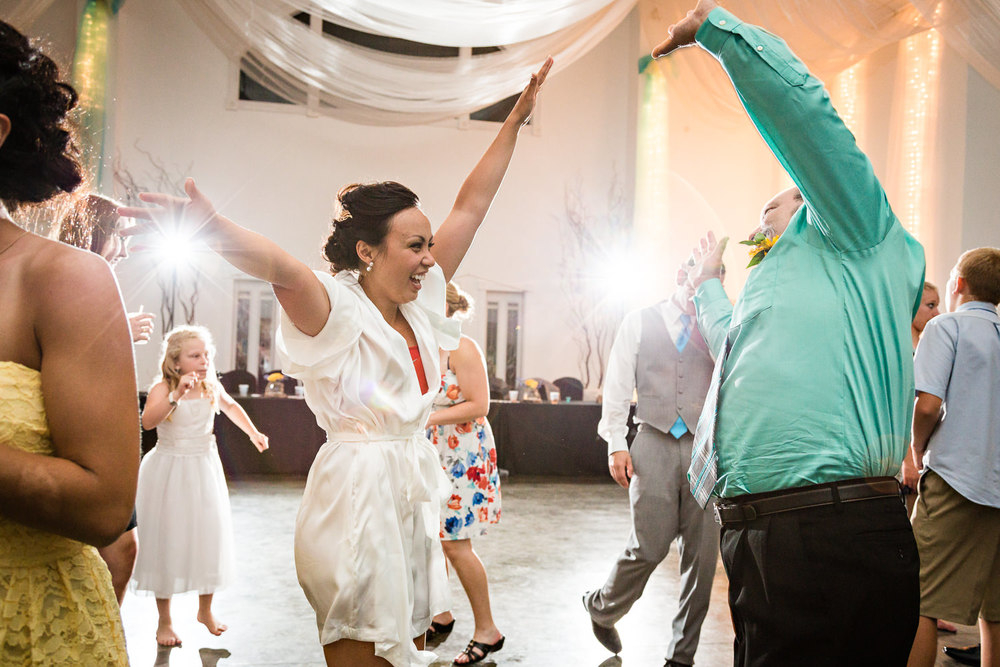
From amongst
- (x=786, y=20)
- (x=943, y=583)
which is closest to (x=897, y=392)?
(x=943, y=583)

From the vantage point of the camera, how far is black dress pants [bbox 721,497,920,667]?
142 cm

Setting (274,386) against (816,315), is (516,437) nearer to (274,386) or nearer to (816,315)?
(274,386)

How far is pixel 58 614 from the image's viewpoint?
986 millimetres

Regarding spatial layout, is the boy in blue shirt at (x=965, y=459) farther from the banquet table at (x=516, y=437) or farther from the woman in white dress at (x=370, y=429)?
the banquet table at (x=516, y=437)

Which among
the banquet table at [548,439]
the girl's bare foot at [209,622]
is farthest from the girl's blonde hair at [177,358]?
the banquet table at [548,439]

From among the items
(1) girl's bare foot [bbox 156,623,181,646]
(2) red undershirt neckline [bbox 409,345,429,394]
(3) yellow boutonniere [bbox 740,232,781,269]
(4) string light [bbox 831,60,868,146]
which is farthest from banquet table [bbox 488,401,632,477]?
(3) yellow boutonniere [bbox 740,232,781,269]

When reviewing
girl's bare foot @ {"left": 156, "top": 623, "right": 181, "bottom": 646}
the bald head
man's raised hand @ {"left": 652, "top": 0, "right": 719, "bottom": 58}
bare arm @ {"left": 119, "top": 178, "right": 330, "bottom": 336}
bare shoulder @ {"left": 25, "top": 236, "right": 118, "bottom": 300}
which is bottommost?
girl's bare foot @ {"left": 156, "top": 623, "right": 181, "bottom": 646}

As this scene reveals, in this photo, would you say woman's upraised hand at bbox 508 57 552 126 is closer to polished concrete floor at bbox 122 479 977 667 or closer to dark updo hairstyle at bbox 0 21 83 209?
dark updo hairstyle at bbox 0 21 83 209

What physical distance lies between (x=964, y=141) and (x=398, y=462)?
6.41 m

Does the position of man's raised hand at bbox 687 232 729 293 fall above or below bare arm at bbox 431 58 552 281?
below

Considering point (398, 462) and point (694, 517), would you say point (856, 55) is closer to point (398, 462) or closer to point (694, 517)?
point (694, 517)

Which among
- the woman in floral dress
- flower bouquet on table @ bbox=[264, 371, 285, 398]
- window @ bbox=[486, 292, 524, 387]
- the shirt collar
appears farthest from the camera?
window @ bbox=[486, 292, 524, 387]

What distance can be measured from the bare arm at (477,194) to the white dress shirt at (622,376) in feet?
4.33

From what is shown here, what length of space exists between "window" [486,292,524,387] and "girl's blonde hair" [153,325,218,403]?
7594 mm
